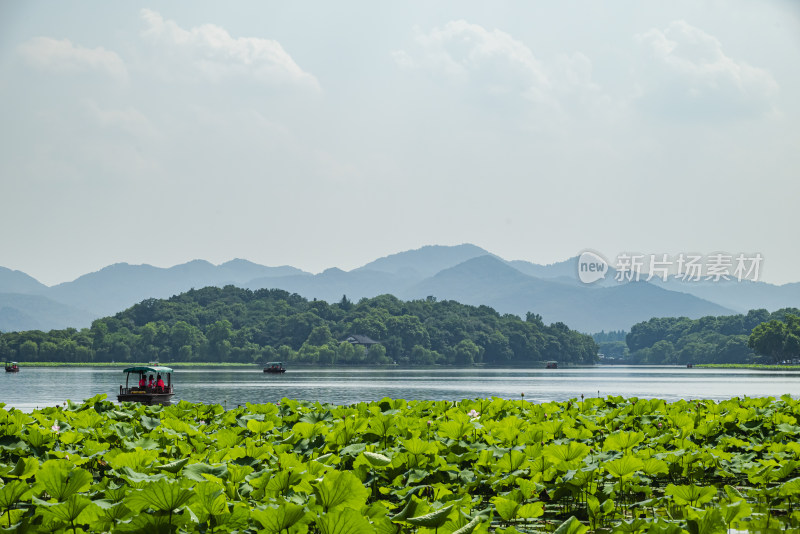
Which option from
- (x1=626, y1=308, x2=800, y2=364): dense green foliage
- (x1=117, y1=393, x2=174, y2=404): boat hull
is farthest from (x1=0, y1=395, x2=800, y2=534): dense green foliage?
(x1=626, y1=308, x2=800, y2=364): dense green foliage

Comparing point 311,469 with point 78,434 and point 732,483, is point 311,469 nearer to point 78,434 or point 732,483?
point 78,434

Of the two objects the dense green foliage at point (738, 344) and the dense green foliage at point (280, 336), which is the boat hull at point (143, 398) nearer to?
the dense green foliage at point (738, 344)

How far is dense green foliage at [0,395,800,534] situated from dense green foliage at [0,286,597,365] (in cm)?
14860

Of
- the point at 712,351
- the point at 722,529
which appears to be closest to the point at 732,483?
the point at 722,529

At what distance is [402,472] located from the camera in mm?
9547

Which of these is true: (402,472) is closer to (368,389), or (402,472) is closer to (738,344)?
(368,389)

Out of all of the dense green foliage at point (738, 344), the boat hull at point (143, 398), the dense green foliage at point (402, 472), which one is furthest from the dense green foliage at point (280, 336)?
the dense green foliage at point (402, 472)

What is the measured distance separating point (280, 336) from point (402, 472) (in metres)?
168

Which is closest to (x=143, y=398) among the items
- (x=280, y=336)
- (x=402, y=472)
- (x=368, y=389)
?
(x=368, y=389)

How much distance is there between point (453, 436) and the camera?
11.6 meters

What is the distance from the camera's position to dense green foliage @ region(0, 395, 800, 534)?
6.34 meters

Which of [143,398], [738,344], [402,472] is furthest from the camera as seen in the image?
[738,344]

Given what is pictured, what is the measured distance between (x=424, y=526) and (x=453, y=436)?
17.9 ft

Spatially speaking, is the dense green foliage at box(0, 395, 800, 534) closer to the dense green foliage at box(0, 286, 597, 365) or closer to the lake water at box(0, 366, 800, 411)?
the lake water at box(0, 366, 800, 411)
